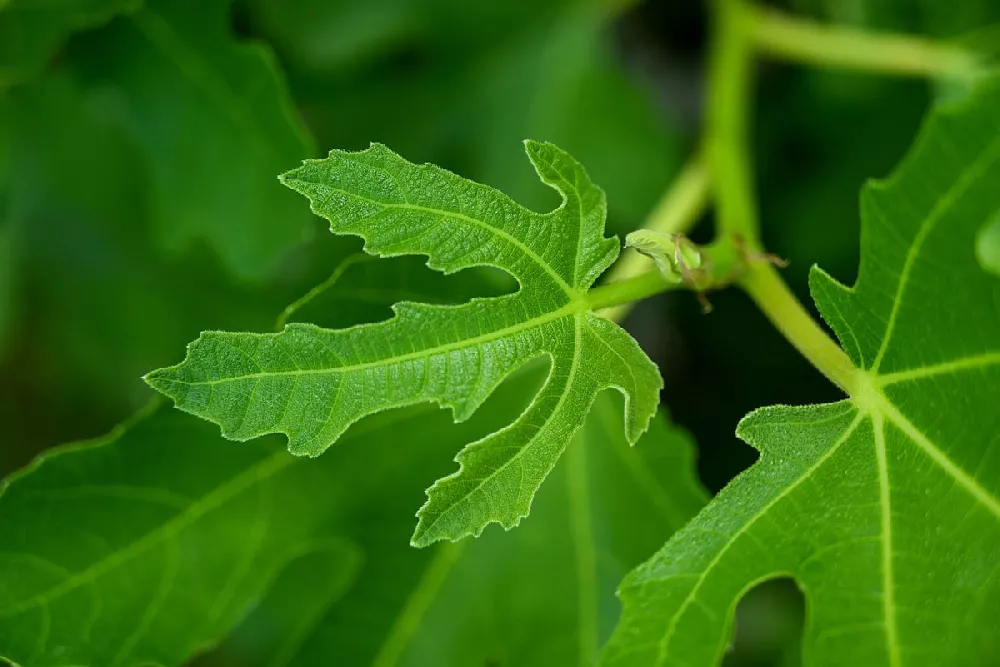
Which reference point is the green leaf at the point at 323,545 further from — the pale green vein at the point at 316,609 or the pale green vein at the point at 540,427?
the pale green vein at the point at 540,427

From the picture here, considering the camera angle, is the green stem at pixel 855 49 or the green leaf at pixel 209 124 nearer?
the green leaf at pixel 209 124

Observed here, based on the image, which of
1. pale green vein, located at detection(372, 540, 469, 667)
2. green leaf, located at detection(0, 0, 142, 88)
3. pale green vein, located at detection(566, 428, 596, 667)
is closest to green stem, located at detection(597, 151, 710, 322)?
pale green vein, located at detection(566, 428, 596, 667)

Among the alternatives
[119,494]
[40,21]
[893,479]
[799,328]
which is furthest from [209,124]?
[893,479]

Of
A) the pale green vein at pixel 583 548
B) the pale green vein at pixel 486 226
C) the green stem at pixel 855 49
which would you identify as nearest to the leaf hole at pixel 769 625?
the pale green vein at pixel 583 548

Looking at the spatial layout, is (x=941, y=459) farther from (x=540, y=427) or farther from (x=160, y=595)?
(x=160, y=595)

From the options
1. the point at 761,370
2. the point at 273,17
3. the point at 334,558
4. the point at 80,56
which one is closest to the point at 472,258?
the point at 334,558

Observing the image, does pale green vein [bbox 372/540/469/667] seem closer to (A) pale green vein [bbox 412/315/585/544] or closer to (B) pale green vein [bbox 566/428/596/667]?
(B) pale green vein [bbox 566/428/596/667]

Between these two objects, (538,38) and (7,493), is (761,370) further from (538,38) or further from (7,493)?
(7,493)
